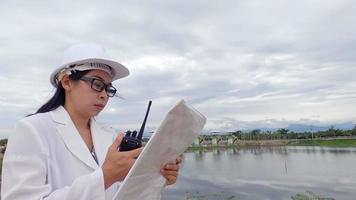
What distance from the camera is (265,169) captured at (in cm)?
3556

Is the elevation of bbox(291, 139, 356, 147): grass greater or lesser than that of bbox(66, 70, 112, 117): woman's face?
greater

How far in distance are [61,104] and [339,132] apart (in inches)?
3209

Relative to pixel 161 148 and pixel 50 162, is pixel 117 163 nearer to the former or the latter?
pixel 161 148

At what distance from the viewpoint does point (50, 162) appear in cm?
149

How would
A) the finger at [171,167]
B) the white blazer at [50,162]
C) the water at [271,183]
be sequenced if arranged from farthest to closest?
1. the water at [271,183]
2. the finger at [171,167]
3. the white blazer at [50,162]

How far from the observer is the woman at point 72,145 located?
1.37 m

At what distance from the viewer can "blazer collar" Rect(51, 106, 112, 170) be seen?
5.23 ft

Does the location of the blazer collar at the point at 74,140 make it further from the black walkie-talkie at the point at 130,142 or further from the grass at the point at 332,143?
the grass at the point at 332,143

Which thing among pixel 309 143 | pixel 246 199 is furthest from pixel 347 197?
pixel 309 143

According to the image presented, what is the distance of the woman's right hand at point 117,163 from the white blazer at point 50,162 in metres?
0.03

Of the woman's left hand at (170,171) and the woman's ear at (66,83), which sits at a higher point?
the woman's ear at (66,83)

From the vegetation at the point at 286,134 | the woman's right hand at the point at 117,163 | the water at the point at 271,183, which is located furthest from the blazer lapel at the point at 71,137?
the vegetation at the point at 286,134

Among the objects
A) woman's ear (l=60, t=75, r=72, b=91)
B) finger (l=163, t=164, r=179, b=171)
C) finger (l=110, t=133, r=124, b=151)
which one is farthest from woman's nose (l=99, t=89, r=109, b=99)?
finger (l=163, t=164, r=179, b=171)

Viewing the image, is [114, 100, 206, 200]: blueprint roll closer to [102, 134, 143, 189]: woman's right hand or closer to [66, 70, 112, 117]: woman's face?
[102, 134, 143, 189]: woman's right hand
